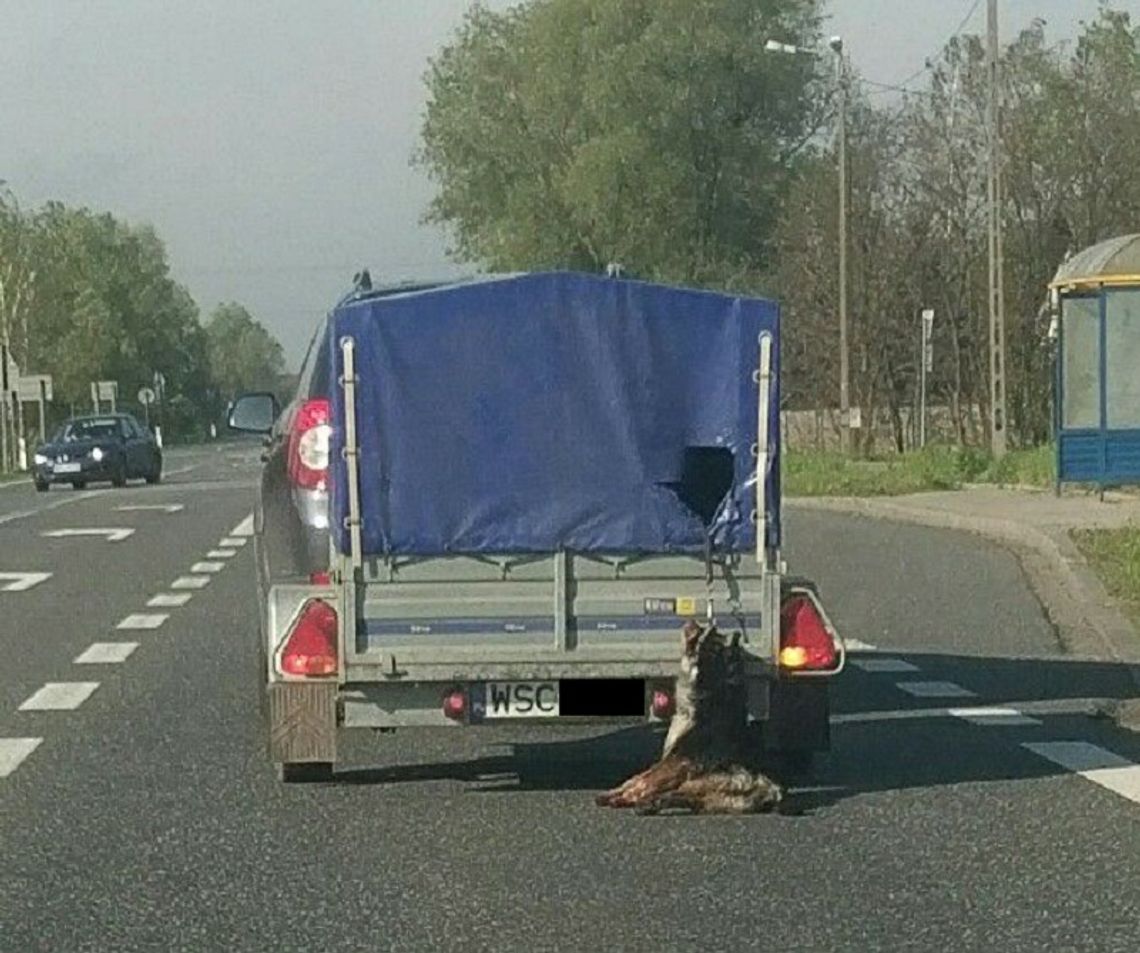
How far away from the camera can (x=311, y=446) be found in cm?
1034

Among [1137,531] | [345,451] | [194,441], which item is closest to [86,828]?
[345,451]

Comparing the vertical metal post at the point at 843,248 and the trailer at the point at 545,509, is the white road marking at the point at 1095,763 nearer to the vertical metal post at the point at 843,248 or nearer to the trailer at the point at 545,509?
the trailer at the point at 545,509

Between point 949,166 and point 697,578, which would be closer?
point 697,578

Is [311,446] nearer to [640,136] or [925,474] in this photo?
[925,474]

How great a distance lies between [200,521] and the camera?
109 ft

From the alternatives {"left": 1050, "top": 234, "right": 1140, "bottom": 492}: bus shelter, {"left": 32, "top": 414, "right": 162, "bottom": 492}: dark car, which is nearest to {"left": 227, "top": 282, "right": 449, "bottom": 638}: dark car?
{"left": 1050, "top": 234, "right": 1140, "bottom": 492}: bus shelter

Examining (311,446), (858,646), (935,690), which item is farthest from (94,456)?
(311,446)

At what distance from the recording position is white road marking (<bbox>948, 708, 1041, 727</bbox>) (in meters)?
12.2

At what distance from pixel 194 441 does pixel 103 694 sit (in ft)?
486

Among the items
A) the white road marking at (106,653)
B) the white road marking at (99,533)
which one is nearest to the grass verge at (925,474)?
the white road marking at (99,533)

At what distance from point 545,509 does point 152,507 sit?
29304 millimetres

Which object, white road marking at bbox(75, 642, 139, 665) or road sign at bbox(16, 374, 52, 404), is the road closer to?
white road marking at bbox(75, 642, 139, 665)

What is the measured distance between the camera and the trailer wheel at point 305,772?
33.6 ft

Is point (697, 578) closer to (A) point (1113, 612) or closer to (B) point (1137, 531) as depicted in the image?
(A) point (1113, 612)
